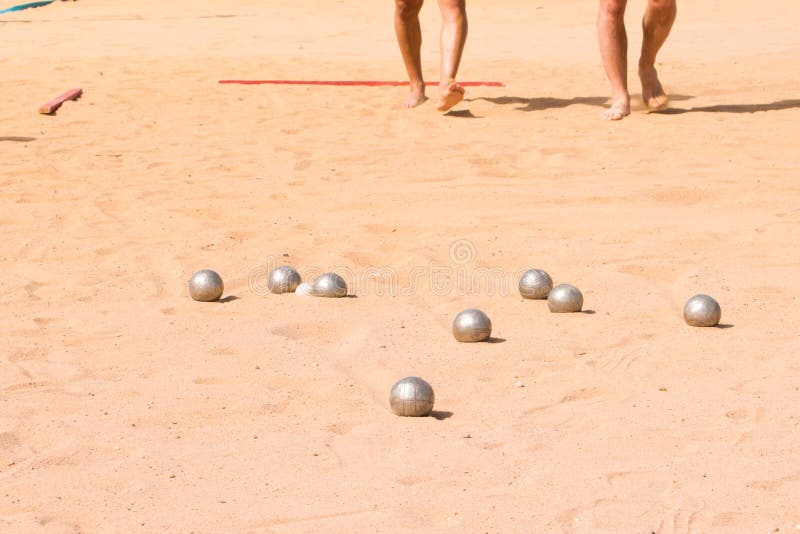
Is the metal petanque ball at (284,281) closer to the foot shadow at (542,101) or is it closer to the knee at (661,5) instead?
the knee at (661,5)

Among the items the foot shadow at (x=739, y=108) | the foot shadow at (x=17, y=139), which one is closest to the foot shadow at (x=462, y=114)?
the foot shadow at (x=739, y=108)

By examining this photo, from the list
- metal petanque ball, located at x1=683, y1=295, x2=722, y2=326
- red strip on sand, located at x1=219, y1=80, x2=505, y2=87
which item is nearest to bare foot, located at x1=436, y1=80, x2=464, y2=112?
red strip on sand, located at x1=219, y1=80, x2=505, y2=87

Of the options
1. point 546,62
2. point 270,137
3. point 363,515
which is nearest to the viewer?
point 363,515

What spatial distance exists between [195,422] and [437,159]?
4.29 meters

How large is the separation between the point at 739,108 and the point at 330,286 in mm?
5386

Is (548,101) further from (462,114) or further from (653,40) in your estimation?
(653,40)

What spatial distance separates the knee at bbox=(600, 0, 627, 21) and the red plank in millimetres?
4414

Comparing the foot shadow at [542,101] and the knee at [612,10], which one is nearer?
the knee at [612,10]

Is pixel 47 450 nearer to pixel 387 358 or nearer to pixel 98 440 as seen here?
pixel 98 440

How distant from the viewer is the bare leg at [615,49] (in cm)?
869

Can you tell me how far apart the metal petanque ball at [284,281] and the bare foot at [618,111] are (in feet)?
14.1

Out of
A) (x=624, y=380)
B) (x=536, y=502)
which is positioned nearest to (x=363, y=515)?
(x=536, y=502)

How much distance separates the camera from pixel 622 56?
347 inches

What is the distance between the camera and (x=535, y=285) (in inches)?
194
